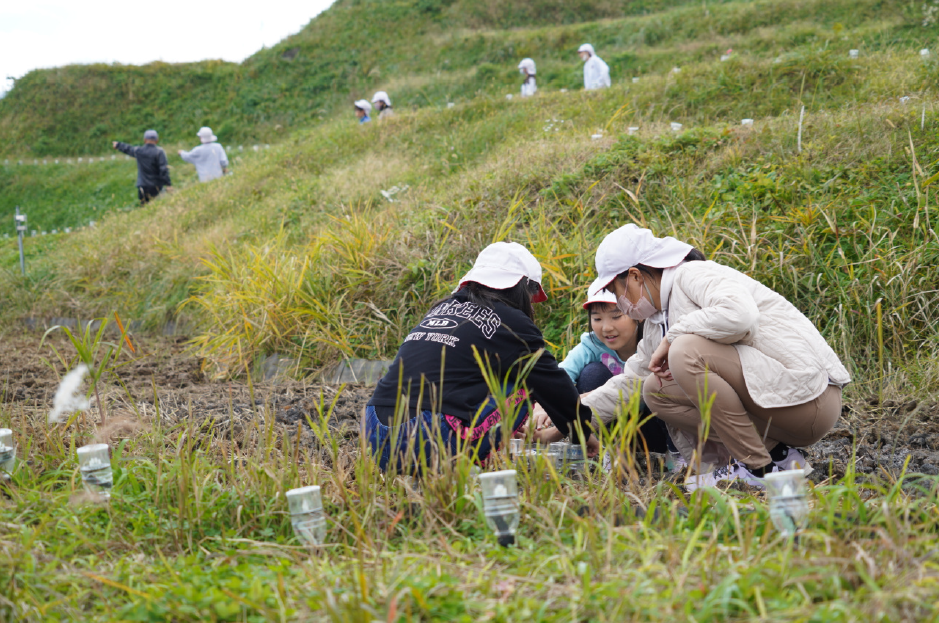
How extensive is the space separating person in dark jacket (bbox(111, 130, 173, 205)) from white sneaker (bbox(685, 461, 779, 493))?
1195 cm

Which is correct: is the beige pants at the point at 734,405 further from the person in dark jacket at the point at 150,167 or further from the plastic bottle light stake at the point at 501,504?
the person in dark jacket at the point at 150,167

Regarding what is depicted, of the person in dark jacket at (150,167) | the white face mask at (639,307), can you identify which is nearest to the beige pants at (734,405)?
the white face mask at (639,307)

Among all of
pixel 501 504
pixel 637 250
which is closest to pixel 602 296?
pixel 637 250

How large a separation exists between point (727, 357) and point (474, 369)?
947 mm

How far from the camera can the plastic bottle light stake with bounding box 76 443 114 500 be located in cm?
216

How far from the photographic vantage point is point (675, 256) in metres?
2.91

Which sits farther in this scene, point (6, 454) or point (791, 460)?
point (791, 460)

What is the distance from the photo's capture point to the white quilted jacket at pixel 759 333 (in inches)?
104

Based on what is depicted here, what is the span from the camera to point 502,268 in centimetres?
288

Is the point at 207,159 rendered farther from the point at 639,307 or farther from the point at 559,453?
the point at 559,453

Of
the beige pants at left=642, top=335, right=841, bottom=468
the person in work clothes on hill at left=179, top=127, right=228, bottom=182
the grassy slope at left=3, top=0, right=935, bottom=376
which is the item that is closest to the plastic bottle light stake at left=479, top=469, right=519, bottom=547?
the beige pants at left=642, top=335, right=841, bottom=468

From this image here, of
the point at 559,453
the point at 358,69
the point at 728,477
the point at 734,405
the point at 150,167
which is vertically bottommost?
the point at 728,477

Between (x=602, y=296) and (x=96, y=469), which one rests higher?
(x=602, y=296)

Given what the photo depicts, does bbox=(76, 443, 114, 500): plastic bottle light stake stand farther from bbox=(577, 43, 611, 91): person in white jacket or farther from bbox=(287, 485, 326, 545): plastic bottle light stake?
bbox=(577, 43, 611, 91): person in white jacket
